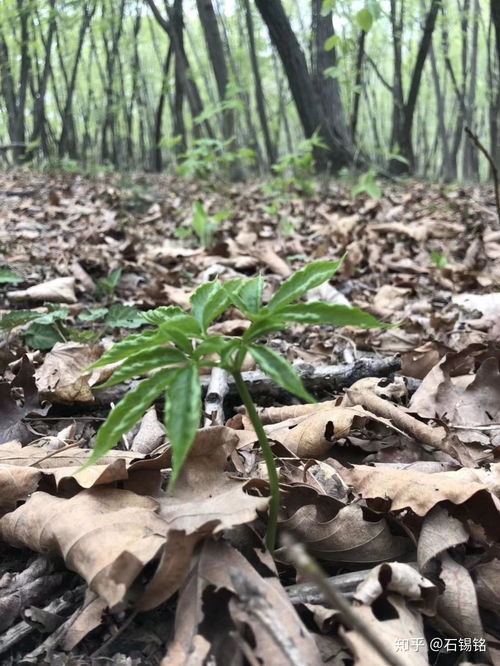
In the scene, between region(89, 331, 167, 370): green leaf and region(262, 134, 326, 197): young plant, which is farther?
region(262, 134, 326, 197): young plant

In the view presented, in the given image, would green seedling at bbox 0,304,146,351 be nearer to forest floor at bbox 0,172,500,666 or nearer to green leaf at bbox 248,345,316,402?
forest floor at bbox 0,172,500,666

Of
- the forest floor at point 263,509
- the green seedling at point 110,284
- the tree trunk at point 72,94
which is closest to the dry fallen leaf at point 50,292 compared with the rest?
the forest floor at point 263,509

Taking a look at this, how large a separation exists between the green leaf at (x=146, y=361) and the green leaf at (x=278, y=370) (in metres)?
0.11

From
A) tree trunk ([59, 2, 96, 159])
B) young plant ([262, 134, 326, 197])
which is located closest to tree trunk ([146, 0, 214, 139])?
tree trunk ([59, 2, 96, 159])

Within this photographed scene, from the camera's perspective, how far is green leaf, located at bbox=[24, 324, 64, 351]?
2.04 metres

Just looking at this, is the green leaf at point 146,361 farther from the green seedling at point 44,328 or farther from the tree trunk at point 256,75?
the tree trunk at point 256,75

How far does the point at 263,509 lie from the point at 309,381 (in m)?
0.87

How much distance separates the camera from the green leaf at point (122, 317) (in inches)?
88.5

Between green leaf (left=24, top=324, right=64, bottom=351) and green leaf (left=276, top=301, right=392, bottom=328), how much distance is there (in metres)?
1.58

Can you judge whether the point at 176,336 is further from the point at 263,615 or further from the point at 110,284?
the point at 110,284

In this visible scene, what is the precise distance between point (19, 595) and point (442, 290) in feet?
8.85

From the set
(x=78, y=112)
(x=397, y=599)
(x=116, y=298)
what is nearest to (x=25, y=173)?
(x=116, y=298)

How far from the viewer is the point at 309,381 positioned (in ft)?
5.66

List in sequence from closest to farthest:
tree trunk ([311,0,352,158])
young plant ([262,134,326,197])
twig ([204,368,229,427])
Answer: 1. twig ([204,368,229,427])
2. young plant ([262,134,326,197])
3. tree trunk ([311,0,352,158])
